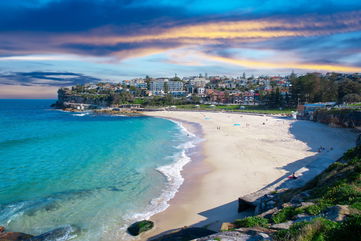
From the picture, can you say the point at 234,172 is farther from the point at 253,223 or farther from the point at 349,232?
the point at 349,232

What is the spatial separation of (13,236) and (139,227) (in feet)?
15.5

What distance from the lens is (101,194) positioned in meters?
→ 13.1

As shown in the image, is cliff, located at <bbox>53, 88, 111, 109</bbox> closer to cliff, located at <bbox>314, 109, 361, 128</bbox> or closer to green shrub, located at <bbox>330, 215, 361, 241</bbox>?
cliff, located at <bbox>314, 109, 361, 128</bbox>

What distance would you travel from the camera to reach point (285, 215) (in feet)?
22.4

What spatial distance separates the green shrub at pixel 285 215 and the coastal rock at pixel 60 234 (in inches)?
292

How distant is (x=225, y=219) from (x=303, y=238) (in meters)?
5.84

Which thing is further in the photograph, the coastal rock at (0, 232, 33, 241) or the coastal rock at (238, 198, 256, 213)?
the coastal rock at (238, 198, 256, 213)

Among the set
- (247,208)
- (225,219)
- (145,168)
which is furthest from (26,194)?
(247,208)

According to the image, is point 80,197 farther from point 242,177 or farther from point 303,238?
point 303,238

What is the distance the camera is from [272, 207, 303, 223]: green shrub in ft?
21.8

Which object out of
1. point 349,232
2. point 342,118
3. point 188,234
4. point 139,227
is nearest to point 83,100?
point 342,118

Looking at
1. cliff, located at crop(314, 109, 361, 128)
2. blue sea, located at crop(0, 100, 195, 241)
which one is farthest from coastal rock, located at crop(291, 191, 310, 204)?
cliff, located at crop(314, 109, 361, 128)

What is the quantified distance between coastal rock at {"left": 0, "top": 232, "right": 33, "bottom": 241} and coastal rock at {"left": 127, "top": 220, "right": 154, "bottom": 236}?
378cm

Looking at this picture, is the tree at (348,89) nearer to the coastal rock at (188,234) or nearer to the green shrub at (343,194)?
the green shrub at (343,194)
